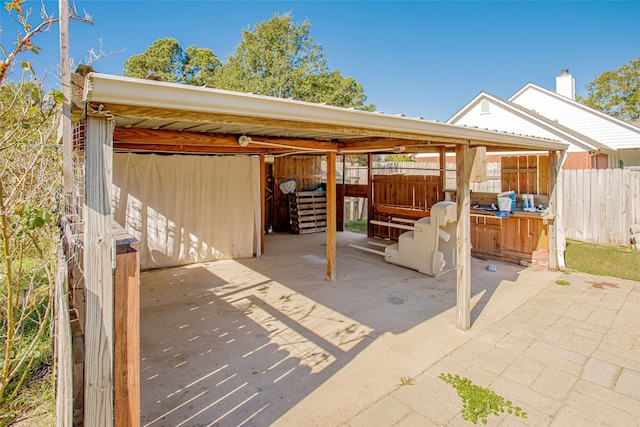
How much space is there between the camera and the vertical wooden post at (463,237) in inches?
136

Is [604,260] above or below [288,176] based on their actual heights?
below

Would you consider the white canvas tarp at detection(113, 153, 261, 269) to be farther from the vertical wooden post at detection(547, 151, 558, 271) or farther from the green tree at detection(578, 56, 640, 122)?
the green tree at detection(578, 56, 640, 122)

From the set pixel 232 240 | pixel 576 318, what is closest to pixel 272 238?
pixel 232 240

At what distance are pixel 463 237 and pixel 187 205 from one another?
443cm

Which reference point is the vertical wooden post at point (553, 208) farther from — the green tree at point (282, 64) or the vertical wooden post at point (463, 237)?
the green tree at point (282, 64)

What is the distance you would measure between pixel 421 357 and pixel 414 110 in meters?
23.2

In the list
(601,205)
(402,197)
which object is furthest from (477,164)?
(601,205)

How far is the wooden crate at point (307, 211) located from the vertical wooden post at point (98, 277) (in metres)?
7.68

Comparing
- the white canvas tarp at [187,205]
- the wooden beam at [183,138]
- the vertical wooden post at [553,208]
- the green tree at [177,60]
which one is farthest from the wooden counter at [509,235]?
the green tree at [177,60]

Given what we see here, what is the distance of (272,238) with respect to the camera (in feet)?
27.7

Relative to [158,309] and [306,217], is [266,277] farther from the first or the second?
[306,217]

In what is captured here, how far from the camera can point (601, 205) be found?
6.80m

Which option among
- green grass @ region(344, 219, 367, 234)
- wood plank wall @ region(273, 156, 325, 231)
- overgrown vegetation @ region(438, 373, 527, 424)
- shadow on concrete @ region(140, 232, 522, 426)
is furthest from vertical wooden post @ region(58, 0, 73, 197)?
green grass @ region(344, 219, 367, 234)

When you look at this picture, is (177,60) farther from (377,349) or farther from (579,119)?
(377,349)
